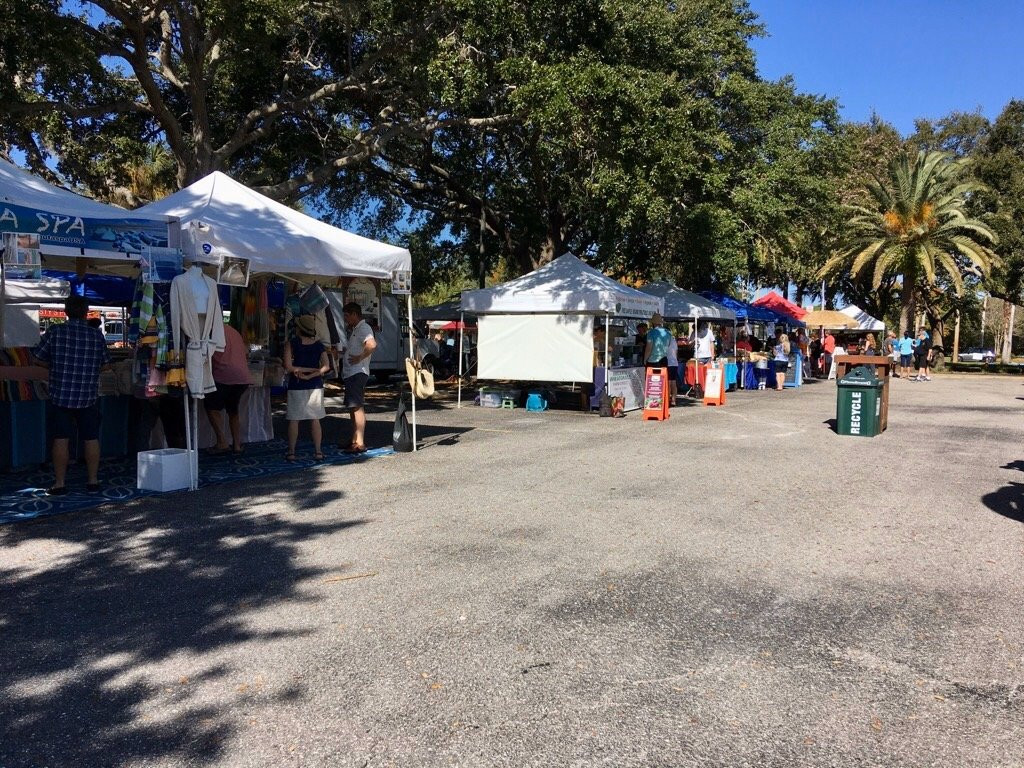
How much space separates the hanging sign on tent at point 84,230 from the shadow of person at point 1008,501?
8.20 m

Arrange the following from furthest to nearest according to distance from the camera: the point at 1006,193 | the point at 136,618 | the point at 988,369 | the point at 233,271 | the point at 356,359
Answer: the point at 988,369 → the point at 1006,193 → the point at 356,359 → the point at 233,271 → the point at 136,618

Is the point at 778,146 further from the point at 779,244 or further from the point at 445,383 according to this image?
the point at 445,383

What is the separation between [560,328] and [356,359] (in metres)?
6.12

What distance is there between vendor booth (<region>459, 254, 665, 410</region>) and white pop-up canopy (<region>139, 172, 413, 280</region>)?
204 inches

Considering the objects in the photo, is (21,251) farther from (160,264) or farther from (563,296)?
(563,296)

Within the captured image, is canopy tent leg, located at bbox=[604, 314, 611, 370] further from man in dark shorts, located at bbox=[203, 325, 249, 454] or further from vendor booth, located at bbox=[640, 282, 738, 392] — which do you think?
man in dark shorts, located at bbox=[203, 325, 249, 454]

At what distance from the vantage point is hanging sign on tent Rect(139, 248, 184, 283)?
769 centimetres

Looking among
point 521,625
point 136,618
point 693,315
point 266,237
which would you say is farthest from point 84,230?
point 693,315

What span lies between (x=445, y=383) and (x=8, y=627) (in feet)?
69.3

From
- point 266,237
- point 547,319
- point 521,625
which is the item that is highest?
point 266,237

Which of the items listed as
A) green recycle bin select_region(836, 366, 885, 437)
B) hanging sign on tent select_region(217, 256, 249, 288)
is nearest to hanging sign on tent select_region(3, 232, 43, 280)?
hanging sign on tent select_region(217, 256, 249, 288)

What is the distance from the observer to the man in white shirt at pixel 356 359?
994cm

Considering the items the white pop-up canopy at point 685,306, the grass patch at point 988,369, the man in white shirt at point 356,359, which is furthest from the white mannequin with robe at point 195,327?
the grass patch at point 988,369

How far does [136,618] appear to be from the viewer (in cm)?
471
